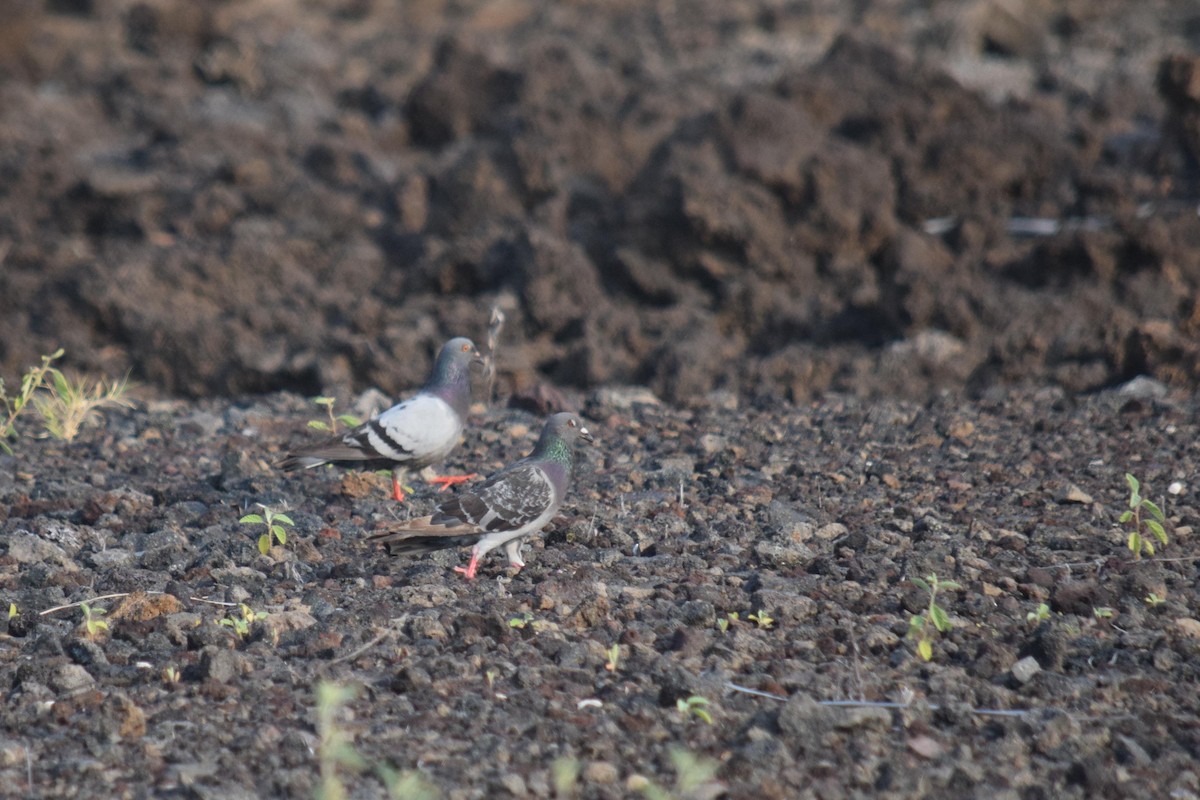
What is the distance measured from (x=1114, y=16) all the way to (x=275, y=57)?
11083 mm

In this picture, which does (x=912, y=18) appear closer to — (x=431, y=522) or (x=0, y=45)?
(x=0, y=45)

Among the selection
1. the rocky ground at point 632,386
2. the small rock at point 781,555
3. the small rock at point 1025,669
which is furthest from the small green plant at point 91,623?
the small rock at point 1025,669

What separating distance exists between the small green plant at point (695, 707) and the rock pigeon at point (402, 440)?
2424 mm

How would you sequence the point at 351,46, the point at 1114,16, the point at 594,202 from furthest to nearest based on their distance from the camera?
1. the point at 351,46
2. the point at 1114,16
3. the point at 594,202

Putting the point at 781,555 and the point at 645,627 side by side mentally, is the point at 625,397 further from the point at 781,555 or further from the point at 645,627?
the point at 645,627

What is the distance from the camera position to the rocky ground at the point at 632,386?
4316mm

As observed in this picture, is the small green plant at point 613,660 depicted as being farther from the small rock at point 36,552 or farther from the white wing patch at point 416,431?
the small rock at point 36,552

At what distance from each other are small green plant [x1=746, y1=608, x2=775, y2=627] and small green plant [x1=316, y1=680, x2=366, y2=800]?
62.4 inches

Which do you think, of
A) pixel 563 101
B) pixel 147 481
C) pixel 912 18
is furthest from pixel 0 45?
pixel 147 481

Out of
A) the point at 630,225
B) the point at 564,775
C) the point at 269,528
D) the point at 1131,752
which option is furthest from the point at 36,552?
the point at 630,225

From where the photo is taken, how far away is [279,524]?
6141 millimetres

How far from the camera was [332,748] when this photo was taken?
3863 millimetres

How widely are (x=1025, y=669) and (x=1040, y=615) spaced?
347mm

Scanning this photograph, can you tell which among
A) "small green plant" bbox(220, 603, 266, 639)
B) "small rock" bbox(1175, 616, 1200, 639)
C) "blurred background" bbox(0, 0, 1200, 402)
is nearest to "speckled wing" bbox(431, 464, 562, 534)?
"small green plant" bbox(220, 603, 266, 639)
